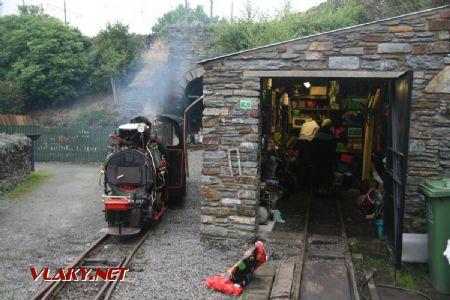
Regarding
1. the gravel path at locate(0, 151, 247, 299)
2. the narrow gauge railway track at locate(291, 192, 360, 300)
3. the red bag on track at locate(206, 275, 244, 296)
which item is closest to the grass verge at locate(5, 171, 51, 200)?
the gravel path at locate(0, 151, 247, 299)

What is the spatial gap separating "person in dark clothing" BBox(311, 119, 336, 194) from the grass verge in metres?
7.21

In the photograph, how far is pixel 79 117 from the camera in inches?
815

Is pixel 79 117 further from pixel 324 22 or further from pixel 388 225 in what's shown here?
pixel 388 225

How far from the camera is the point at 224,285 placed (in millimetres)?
5262

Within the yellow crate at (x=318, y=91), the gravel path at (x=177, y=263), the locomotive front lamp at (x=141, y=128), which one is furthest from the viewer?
the yellow crate at (x=318, y=91)

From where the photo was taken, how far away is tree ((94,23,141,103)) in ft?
69.5

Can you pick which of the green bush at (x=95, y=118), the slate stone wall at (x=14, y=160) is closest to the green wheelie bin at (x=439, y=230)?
the slate stone wall at (x=14, y=160)

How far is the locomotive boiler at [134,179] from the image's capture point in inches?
287

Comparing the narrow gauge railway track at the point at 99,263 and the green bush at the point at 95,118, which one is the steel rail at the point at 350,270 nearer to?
the narrow gauge railway track at the point at 99,263

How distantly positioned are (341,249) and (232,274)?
2199 mm

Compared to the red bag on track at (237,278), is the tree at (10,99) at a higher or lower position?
higher

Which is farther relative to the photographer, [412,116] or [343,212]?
[343,212]

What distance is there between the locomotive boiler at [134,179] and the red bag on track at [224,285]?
222 centimetres

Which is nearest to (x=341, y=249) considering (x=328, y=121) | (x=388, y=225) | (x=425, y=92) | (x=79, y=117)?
(x=388, y=225)
